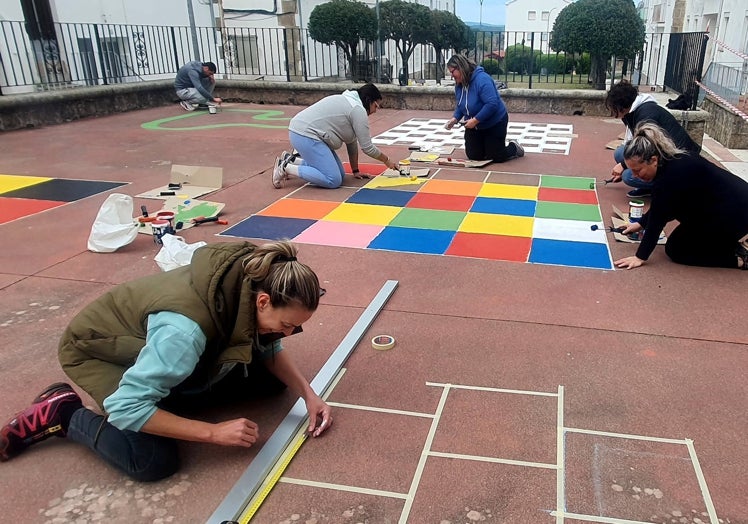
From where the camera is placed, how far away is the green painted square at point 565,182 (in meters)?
6.37

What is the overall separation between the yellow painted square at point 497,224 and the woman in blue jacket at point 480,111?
2187 millimetres

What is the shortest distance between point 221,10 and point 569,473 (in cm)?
2243

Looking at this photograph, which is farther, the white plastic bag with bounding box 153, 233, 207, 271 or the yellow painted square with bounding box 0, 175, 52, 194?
the yellow painted square with bounding box 0, 175, 52, 194

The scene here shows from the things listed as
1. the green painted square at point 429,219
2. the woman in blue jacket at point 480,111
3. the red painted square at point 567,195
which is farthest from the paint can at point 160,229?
the woman in blue jacket at point 480,111

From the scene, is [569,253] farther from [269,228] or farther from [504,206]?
[269,228]

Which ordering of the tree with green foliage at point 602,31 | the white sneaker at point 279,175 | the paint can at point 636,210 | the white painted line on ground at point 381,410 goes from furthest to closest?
the tree with green foliage at point 602,31
the white sneaker at point 279,175
the paint can at point 636,210
the white painted line on ground at point 381,410

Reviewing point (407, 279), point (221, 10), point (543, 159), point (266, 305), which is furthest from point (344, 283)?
point (221, 10)

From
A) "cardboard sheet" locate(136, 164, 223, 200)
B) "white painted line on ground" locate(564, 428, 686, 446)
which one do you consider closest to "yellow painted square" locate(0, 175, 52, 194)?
"cardboard sheet" locate(136, 164, 223, 200)

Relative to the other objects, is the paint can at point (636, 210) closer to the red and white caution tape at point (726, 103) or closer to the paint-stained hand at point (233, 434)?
the paint-stained hand at point (233, 434)

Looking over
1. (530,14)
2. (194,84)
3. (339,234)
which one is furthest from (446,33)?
(530,14)

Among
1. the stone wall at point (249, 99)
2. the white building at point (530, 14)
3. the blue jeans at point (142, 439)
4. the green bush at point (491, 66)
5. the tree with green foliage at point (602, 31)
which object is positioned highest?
the white building at point (530, 14)

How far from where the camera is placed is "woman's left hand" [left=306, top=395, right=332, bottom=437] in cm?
246

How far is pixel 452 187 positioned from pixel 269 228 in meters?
2.16

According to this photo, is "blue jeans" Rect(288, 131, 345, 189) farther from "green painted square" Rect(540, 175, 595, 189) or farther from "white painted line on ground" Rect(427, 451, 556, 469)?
"white painted line on ground" Rect(427, 451, 556, 469)
